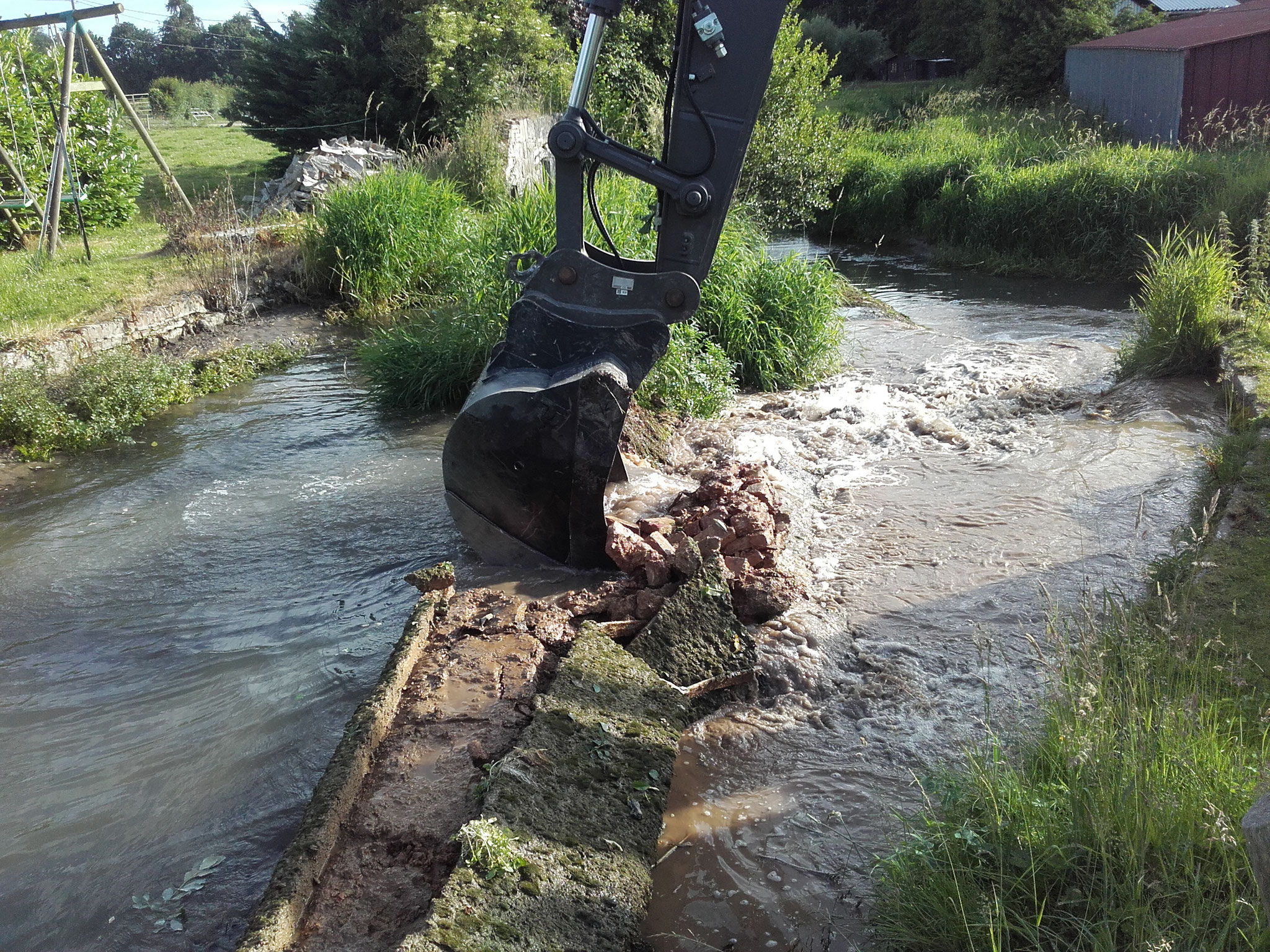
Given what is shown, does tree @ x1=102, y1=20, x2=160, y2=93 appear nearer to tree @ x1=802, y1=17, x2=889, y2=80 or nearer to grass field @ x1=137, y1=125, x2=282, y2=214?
grass field @ x1=137, y1=125, x2=282, y2=214

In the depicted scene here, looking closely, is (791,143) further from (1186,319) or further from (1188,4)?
(1188,4)

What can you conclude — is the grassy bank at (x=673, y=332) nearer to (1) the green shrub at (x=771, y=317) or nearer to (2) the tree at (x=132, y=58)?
(1) the green shrub at (x=771, y=317)

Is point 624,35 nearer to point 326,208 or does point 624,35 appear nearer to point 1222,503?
point 326,208

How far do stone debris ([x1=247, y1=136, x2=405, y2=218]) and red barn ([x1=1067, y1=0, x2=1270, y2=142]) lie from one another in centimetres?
1312

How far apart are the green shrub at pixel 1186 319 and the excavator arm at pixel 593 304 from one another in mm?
5188

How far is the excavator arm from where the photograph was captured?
4.55 metres

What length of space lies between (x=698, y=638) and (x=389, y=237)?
8455 mm

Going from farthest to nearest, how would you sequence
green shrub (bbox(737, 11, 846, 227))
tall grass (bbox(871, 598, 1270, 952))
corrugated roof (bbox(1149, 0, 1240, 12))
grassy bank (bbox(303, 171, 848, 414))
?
corrugated roof (bbox(1149, 0, 1240, 12)), green shrub (bbox(737, 11, 846, 227)), grassy bank (bbox(303, 171, 848, 414)), tall grass (bbox(871, 598, 1270, 952))

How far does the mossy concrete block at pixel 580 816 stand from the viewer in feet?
8.56

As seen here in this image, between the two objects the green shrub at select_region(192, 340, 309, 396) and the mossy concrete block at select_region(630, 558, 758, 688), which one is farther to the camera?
the green shrub at select_region(192, 340, 309, 396)

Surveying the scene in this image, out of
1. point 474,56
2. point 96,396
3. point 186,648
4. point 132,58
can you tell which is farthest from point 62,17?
point 132,58

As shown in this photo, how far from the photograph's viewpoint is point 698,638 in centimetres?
429

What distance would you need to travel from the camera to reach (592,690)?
372 centimetres

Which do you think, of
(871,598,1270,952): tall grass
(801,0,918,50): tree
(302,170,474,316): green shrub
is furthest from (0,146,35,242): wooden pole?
(801,0,918,50): tree
